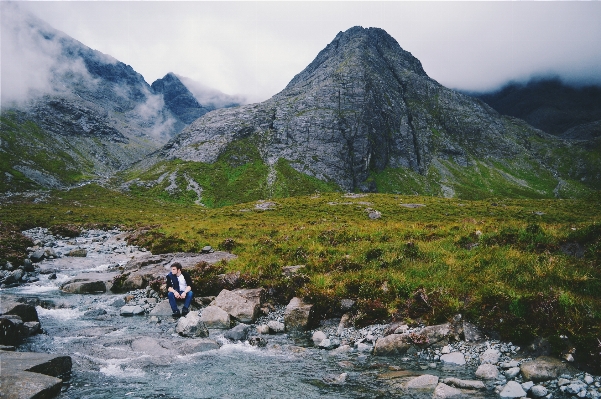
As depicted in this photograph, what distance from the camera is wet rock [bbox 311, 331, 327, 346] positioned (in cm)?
1183

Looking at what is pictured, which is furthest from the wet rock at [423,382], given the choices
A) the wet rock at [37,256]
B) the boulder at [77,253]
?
the boulder at [77,253]

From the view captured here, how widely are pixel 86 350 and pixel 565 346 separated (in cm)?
1473

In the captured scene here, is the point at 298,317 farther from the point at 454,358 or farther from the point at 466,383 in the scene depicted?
the point at 466,383

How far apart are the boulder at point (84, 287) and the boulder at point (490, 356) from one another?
798 inches

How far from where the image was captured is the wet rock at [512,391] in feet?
24.6

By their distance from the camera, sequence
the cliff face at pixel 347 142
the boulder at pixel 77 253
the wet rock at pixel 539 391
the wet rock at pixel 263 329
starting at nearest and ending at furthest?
the wet rock at pixel 539 391, the wet rock at pixel 263 329, the boulder at pixel 77 253, the cliff face at pixel 347 142

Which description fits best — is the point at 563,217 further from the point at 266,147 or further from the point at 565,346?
the point at 266,147

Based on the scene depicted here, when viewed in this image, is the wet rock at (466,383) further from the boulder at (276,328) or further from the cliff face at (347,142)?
the cliff face at (347,142)

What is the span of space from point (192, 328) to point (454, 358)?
9.39 metres

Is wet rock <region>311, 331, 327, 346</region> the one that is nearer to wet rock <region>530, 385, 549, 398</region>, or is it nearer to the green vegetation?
wet rock <region>530, 385, 549, 398</region>

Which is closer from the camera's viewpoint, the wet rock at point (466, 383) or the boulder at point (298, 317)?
the wet rock at point (466, 383)

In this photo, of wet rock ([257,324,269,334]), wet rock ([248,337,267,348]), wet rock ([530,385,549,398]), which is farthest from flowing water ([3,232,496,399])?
wet rock ([530,385,549,398])

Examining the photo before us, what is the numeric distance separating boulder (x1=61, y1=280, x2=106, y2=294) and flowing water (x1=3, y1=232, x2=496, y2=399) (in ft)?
16.0

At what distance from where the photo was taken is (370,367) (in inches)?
382
